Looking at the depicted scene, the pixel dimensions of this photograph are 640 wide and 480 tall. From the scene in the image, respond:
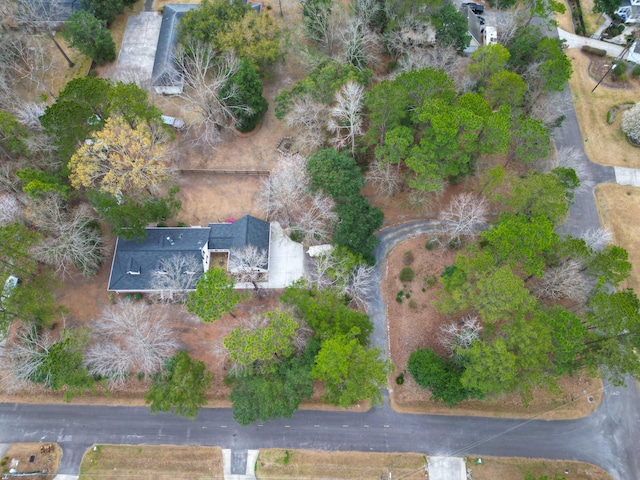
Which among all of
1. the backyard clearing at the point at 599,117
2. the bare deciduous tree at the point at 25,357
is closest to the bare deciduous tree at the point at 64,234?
the bare deciduous tree at the point at 25,357

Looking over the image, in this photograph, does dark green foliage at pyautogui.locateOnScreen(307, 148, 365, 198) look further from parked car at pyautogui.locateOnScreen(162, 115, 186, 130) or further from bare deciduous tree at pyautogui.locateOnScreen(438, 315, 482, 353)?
parked car at pyautogui.locateOnScreen(162, 115, 186, 130)

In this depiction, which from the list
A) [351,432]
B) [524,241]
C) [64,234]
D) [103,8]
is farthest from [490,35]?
[64,234]

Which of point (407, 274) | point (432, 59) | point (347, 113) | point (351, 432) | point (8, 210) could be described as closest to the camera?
point (351, 432)

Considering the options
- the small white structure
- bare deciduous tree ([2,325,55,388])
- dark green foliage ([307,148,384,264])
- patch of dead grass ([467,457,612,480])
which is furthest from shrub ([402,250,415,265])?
bare deciduous tree ([2,325,55,388])

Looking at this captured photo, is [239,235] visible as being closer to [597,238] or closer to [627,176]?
[597,238]

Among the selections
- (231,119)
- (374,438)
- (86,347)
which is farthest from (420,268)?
(86,347)

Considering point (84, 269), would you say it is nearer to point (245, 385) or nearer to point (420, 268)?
point (245, 385)

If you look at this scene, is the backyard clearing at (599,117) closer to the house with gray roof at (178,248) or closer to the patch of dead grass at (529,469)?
the patch of dead grass at (529,469)
